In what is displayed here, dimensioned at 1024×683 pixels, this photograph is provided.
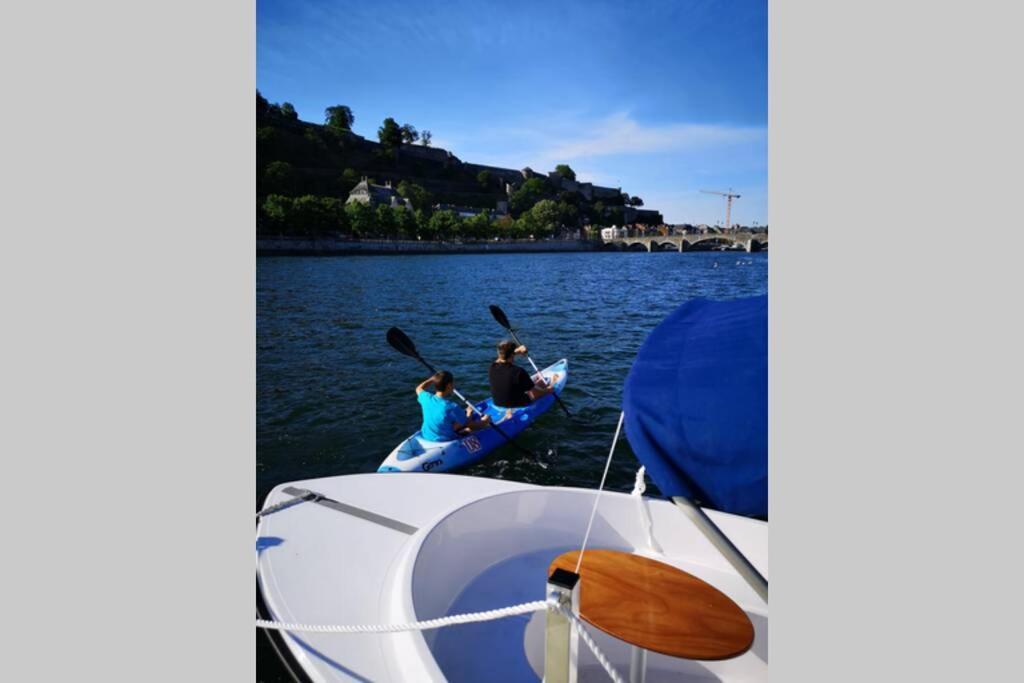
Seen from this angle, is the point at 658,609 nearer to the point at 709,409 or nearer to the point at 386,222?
the point at 709,409

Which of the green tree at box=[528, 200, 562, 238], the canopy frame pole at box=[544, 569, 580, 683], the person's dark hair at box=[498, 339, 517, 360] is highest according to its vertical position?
the green tree at box=[528, 200, 562, 238]

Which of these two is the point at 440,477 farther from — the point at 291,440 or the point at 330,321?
the point at 330,321

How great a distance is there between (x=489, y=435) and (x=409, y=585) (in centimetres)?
434

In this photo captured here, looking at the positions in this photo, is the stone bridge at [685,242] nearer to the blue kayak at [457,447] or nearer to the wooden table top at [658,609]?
the blue kayak at [457,447]

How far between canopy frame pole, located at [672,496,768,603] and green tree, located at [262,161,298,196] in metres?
71.3

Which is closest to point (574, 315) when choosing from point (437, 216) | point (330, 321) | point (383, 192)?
point (330, 321)

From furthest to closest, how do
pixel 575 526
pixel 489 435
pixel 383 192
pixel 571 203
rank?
1. pixel 571 203
2. pixel 383 192
3. pixel 489 435
4. pixel 575 526

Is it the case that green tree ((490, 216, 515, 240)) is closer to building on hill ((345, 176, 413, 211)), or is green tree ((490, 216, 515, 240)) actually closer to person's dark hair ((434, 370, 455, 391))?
building on hill ((345, 176, 413, 211))

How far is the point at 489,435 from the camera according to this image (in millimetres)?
6836

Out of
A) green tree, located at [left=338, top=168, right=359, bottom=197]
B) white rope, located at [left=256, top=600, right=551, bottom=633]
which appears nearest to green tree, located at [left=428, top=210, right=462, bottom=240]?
green tree, located at [left=338, top=168, right=359, bottom=197]

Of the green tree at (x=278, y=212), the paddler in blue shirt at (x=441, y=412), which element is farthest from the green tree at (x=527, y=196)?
the paddler in blue shirt at (x=441, y=412)

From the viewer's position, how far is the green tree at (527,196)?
99.1m

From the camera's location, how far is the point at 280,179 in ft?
226

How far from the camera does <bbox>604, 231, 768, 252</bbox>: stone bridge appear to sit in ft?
196
